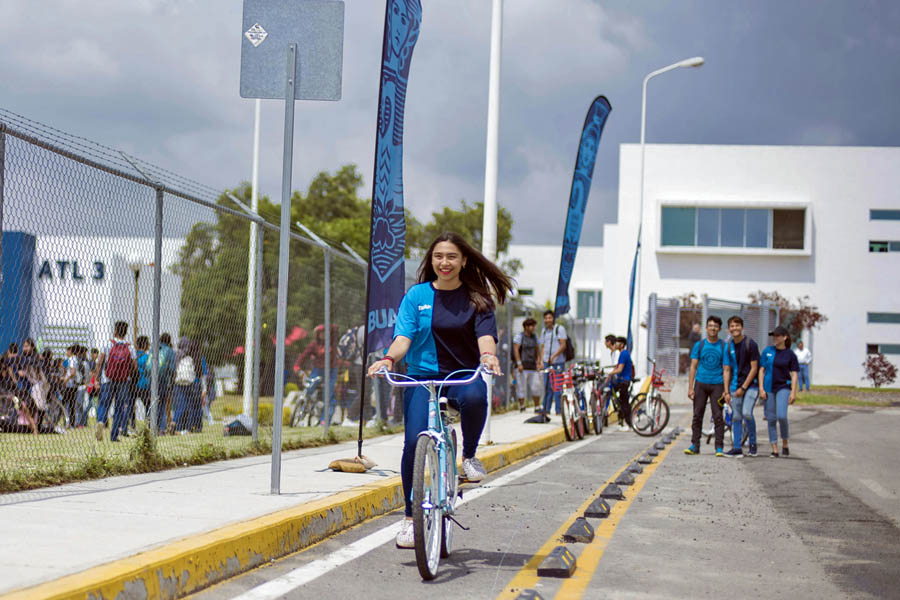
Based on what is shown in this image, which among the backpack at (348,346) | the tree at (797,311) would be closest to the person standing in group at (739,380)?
the backpack at (348,346)

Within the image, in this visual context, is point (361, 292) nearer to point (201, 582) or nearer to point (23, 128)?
point (23, 128)

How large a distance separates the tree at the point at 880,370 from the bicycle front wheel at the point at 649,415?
29.6 metres

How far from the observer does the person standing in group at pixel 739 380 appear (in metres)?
13.8

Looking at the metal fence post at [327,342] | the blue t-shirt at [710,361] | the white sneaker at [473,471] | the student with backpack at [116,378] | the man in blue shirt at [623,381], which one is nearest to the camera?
the white sneaker at [473,471]

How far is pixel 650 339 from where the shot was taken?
3106cm

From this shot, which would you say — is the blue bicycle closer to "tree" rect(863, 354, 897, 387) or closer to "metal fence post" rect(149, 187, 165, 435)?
"metal fence post" rect(149, 187, 165, 435)

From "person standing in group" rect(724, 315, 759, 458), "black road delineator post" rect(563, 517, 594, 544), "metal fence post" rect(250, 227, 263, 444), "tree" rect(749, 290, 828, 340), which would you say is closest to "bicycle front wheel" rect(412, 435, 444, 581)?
"black road delineator post" rect(563, 517, 594, 544)

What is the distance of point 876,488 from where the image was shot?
34.4 ft

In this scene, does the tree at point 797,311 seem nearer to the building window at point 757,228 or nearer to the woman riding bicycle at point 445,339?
the building window at point 757,228

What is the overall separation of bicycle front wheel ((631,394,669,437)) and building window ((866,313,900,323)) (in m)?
32.1

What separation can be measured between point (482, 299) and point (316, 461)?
15.9 ft

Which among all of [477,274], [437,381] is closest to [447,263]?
[477,274]

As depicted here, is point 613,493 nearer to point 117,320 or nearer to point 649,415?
point 117,320

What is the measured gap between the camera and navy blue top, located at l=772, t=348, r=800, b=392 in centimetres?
1372
